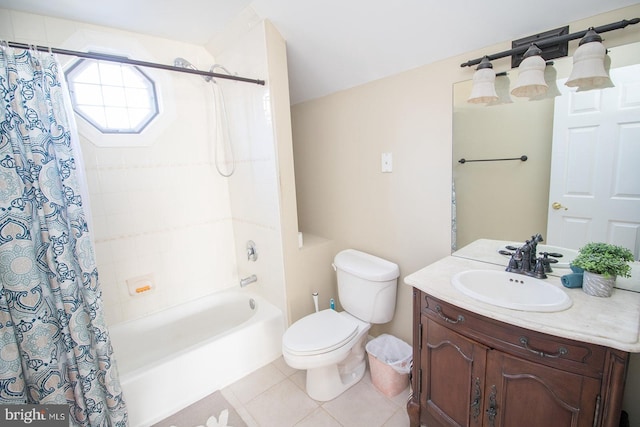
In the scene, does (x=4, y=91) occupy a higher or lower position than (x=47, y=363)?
higher

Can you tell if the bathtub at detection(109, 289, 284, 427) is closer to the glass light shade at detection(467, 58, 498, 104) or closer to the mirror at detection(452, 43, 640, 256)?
the mirror at detection(452, 43, 640, 256)

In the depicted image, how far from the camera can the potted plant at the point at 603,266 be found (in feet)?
3.59

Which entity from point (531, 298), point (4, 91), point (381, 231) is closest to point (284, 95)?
point (381, 231)

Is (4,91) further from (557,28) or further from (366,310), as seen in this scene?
(557,28)

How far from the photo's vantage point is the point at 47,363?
54.5 inches

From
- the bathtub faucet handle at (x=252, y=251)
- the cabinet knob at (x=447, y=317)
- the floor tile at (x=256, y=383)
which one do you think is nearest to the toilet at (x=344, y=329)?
the floor tile at (x=256, y=383)

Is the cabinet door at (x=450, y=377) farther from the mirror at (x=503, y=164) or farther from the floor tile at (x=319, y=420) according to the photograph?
the mirror at (x=503, y=164)

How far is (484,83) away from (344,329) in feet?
5.02

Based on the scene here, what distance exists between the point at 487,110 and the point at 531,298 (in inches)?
36.8

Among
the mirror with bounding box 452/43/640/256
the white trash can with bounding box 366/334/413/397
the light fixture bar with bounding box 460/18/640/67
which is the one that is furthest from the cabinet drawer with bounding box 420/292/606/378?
the light fixture bar with bounding box 460/18/640/67

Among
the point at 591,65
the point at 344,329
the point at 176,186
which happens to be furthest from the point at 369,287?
the point at 176,186

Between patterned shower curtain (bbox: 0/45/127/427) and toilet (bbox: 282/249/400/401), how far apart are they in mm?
1008

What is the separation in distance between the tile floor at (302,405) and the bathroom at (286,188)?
1.42 feet

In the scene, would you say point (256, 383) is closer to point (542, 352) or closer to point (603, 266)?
point (542, 352)
